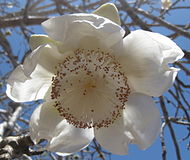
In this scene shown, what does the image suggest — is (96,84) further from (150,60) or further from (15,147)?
(15,147)

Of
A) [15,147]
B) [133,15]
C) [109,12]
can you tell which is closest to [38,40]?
[109,12]

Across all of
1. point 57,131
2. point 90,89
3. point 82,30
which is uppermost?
point 82,30

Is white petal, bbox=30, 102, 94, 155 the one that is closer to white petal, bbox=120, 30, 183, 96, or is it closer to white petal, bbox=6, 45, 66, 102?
white petal, bbox=6, 45, 66, 102

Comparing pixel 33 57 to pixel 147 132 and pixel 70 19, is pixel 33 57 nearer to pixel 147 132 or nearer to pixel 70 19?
pixel 70 19

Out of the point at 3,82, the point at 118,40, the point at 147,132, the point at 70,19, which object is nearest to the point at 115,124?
the point at 147,132

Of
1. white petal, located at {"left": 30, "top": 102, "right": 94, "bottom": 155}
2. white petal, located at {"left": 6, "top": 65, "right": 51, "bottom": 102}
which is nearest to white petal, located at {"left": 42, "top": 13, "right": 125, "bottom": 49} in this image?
white petal, located at {"left": 6, "top": 65, "right": 51, "bottom": 102}

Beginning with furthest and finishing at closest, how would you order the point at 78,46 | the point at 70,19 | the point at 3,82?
1. the point at 3,82
2. the point at 78,46
3. the point at 70,19

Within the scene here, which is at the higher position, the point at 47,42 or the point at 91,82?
the point at 47,42
